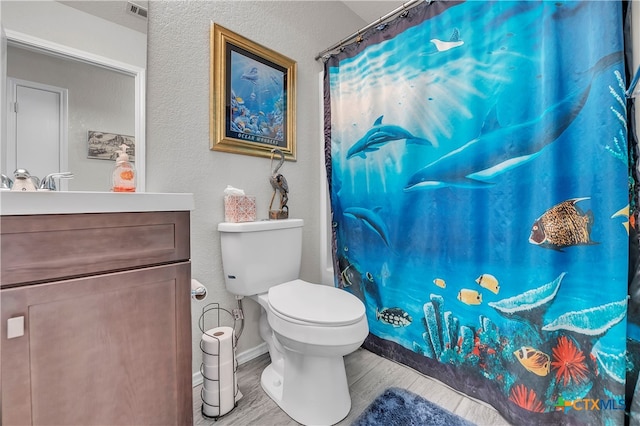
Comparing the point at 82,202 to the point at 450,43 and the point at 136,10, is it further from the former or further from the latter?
the point at 450,43

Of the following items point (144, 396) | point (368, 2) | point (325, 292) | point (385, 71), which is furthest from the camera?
point (368, 2)

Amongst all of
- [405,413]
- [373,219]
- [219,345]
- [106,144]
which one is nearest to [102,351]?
[219,345]

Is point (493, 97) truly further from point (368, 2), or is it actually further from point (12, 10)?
point (12, 10)

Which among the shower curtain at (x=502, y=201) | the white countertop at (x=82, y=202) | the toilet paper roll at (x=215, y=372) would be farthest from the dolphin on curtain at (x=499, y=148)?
the toilet paper roll at (x=215, y=372)

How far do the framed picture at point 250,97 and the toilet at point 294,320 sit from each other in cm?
45

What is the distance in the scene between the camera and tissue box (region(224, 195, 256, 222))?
134 cm

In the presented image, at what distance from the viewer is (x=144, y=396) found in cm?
75

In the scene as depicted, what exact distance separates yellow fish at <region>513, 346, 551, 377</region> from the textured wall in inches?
44.3

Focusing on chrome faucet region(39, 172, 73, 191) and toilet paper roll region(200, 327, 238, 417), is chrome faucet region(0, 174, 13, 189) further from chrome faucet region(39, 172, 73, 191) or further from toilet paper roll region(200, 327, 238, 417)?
toilet paper roll region(200, 327, 238, 417)

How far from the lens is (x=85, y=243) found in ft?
2.16

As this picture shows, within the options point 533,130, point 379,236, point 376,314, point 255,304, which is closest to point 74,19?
point 255,304

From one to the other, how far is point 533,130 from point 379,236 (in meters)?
0.79

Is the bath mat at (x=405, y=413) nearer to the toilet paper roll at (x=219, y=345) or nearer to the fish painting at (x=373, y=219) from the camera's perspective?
the toilet paper roll at (x=219, y=345)

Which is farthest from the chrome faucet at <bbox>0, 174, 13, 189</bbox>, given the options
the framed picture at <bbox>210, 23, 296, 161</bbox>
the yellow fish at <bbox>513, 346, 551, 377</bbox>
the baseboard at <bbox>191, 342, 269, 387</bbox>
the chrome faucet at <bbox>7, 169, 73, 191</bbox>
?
the yellow fish at <bbox>513, 346, 551, 377</bbox>
